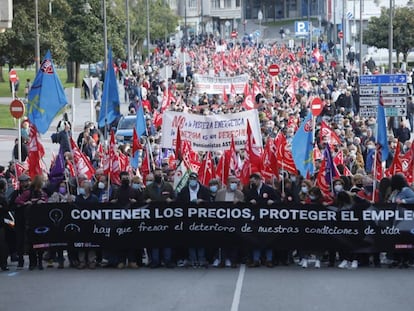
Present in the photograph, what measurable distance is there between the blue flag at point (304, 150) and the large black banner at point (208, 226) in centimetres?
318

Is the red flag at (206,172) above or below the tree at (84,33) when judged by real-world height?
below

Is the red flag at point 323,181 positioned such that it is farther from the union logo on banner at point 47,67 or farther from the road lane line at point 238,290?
the union logo on banner at point 47,67

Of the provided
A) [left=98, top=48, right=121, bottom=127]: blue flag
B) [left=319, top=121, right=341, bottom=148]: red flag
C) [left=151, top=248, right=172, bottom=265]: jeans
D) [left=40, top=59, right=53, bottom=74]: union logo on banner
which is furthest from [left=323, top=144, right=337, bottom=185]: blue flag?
[left=319, top=121, right=341, bottom=148]: red flag

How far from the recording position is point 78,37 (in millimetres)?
64125

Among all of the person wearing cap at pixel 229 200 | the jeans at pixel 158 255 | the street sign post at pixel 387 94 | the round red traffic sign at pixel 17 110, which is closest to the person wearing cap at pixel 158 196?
the jeans at pixel 158 255

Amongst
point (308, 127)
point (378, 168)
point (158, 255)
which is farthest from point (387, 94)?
point (158, 255)

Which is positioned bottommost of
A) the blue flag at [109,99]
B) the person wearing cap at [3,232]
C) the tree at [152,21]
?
the person wearing cap at [3,232]

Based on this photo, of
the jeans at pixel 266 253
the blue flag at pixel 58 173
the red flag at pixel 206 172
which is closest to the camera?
the jeans at pixel 266 253

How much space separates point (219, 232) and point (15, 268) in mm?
3241

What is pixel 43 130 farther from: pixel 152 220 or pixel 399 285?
pixel 399 285

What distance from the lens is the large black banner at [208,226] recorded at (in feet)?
60.2

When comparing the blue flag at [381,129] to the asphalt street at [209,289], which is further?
the blue flag at [381,129]

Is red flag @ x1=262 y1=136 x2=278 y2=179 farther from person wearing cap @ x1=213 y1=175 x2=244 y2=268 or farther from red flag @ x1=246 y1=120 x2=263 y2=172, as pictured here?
person wearing cap @ x1=213 y1=175 x2=244 y2=268

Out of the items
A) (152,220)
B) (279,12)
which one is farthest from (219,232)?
(279,12)
